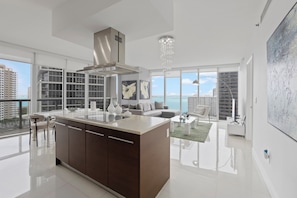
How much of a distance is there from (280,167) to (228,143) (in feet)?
7.45

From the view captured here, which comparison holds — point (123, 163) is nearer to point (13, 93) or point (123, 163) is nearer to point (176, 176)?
point (176, 176)

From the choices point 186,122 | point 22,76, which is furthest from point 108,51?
point 22,76

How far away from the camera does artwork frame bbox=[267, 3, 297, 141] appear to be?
128 centimetres

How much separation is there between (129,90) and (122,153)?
6723 millimetres

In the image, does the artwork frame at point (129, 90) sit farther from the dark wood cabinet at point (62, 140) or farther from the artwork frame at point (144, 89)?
the dark wood cabinet at point (62, 140)

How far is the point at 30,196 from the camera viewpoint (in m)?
1.79

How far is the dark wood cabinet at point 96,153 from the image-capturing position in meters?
1.82

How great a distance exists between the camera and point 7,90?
438 cm

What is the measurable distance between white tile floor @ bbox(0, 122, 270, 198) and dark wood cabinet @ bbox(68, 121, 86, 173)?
0.22 metres

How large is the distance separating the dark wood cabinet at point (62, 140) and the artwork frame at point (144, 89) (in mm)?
5657

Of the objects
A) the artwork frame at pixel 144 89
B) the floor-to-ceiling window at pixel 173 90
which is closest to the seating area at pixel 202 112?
the floor-to-ceiling window at pixel 173 90

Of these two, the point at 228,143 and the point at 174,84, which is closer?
the point at 228,143

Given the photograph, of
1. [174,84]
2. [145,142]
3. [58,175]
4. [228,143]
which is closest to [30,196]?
[58,175]

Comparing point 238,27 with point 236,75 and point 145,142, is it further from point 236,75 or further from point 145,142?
point 236,75
